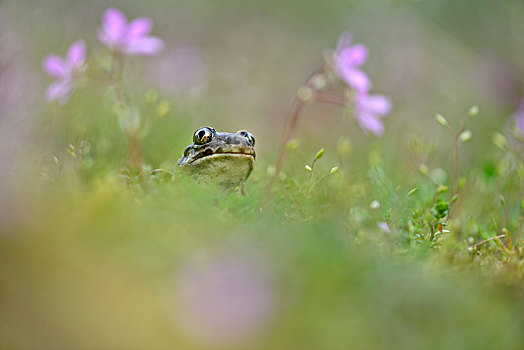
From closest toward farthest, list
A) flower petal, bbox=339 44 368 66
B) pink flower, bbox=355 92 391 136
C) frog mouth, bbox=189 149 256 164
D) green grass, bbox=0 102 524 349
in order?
green grass, bbox=0 102 524 349, frog mouth, bbox=189 149 256 164, flower petal, bbox=339 44 368 66, pink flower, bbox=355 92 391 136

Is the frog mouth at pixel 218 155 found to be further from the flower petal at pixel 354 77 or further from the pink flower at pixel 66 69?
the pink flower at pixel 66 69

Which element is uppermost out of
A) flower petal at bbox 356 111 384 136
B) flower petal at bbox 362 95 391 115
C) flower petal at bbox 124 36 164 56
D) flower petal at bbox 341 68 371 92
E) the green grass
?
A: flower petal at bbox 124 36 164 56

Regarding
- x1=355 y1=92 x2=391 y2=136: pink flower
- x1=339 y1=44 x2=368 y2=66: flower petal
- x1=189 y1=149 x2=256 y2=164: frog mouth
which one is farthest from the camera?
x1=355 y1=92 x2=391 y2=136: pink flower

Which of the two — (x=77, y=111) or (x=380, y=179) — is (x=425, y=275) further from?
(x=77, y=111)

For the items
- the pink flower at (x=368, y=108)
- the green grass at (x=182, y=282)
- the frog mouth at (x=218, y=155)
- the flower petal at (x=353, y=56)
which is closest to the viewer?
the green grass at (x=182, y=282)

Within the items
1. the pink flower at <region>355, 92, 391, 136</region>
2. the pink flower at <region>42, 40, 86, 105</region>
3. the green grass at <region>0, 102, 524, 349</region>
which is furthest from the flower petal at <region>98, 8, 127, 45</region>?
the green grass at <region>0, 102, 524, 349</region>

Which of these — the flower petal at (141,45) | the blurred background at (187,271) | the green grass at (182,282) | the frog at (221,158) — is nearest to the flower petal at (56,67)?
the blurred background at (187,271)

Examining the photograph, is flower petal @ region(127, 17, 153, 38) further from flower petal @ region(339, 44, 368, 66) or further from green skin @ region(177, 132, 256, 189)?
flower petal @ region(339, 44, 368, 66)
